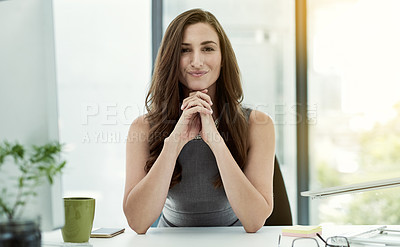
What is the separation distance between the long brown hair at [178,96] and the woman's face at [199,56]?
3 centimetres

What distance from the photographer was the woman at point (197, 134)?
1599 millimetres

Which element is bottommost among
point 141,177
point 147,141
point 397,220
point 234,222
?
point 397,220

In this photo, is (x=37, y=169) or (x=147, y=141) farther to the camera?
(x=147, y=141)

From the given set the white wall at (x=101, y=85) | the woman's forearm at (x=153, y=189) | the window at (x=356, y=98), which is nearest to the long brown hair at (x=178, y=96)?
the woman's forearm at (x=153, y=189)

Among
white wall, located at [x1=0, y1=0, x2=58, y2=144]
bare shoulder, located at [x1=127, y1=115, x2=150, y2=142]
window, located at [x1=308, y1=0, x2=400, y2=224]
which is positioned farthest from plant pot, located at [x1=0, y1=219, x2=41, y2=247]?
window, located at [x1=308, y1=0, x2=400, y2=224]

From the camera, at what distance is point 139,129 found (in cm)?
181

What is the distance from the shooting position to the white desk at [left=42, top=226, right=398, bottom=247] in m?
1.21

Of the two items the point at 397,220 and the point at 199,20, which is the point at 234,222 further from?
the point at 397,220

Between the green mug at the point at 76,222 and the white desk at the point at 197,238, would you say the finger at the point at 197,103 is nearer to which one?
the white desk at the point at 197,238

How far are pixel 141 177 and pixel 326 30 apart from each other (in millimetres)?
2089

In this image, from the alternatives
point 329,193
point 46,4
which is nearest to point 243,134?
point 329,193

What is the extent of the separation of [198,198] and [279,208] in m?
0.34

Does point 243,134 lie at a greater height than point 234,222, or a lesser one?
greater

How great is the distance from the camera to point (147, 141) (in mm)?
1769
